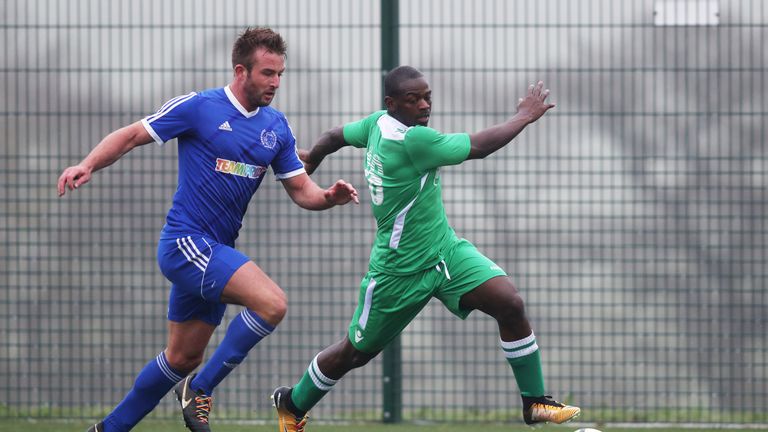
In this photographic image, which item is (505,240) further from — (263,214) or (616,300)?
(263,214)

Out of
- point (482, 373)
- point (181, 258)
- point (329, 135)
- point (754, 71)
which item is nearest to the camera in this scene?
point (181, 258)

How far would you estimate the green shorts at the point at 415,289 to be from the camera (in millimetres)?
6797

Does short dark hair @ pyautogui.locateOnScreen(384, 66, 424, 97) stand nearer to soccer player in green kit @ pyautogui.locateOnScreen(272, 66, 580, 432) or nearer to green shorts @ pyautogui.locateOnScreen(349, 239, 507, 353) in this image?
soccer player in green kit @ pyautogui.locateOnScreen(272, 66, 580, 432)

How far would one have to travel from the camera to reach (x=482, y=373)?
976 cm

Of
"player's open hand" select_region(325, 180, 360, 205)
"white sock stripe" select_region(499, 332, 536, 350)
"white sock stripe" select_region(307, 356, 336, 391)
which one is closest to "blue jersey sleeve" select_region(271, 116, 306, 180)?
"player's open hand" select_region(325, 180, 360, 205)

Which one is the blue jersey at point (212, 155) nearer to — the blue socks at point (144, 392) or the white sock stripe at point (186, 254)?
the white sock stripe at point (186, 254)

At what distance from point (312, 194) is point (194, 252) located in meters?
0.75

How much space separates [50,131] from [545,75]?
3793mm

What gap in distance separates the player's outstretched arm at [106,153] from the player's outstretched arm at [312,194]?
855 millimetres

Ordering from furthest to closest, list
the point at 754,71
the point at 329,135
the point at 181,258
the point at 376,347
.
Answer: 1. the point at 754,71
2. the point at 329,135
3. the point at 376,347
4. the point at 181,258

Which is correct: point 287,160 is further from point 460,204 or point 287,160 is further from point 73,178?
point 460,204

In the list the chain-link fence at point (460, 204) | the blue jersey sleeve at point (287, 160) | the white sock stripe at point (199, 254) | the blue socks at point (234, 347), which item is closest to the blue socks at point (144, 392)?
the blue socks at point (234, 347)

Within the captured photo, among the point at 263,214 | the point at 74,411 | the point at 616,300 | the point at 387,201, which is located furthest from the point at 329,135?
the point at 74,411

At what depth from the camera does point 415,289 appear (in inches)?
269
